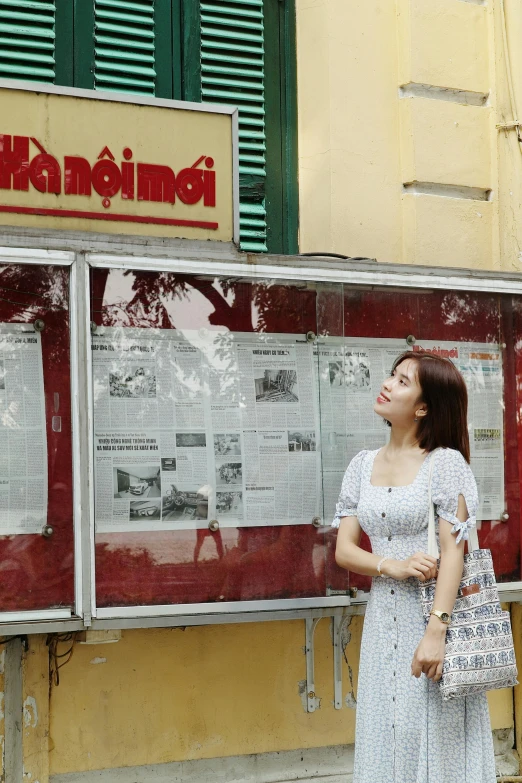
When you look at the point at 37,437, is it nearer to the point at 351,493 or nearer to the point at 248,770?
the point at 351,493

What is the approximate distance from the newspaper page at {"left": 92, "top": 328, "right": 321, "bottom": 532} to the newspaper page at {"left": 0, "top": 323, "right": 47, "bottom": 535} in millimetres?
213

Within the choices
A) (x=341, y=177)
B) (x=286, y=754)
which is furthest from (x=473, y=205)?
(x=286, y=754)

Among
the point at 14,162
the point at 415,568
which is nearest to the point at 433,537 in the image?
the point at 415,568

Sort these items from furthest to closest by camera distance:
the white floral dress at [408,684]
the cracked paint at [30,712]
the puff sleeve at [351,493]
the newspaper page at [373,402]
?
1. the newspaper page at [373,402]
2. the cracked paint at [30,712]
3. the puff sleeve at [351,493]
4. the white floral dress at [408,684]

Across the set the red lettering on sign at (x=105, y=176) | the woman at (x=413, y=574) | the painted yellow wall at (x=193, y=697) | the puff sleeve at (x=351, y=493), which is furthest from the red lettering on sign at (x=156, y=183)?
the painted yellow wall at (x=193, y=697)

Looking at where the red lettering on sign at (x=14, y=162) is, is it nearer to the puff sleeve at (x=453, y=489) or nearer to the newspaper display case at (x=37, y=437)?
the newspaper display case at (x=37, y=437)

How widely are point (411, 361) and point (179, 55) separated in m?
2.24

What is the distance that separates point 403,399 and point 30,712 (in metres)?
2.03

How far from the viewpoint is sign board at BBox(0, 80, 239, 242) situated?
3.93 meters

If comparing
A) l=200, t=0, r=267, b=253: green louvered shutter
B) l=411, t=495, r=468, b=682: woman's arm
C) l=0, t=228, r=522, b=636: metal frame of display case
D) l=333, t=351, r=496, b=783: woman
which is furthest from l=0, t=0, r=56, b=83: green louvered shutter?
l=411, t=495, r=468, b=682: woman's arm

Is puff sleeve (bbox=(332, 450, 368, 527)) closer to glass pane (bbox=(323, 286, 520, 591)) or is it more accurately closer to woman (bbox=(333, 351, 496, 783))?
woman (bbox=(333, 351, 496, 783))

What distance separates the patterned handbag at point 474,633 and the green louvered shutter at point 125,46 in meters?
2.56

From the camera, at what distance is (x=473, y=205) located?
216 inches

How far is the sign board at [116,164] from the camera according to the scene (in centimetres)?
393
